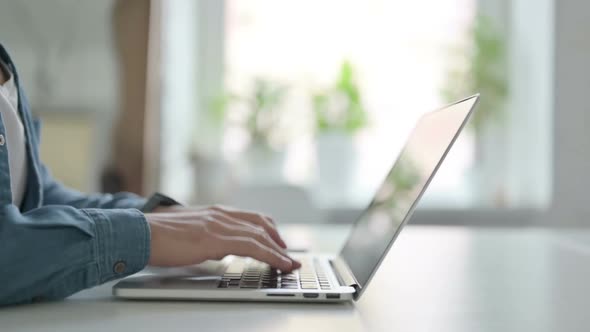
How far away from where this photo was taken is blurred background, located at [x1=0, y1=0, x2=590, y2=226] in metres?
2.61

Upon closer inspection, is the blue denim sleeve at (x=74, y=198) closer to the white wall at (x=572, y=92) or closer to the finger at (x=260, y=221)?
the finger at (x=260, y=221)

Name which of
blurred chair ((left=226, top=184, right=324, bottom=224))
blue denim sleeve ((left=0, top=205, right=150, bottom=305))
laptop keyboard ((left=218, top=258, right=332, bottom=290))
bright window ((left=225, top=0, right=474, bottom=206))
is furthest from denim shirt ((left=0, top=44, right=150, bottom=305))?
bright window ((left=225, top=0, right=474, bottom=206))

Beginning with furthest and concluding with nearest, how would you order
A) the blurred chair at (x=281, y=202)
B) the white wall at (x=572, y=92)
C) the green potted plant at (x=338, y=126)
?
the green potted plant at (x=338, y=126), the white wall at (x=572, y=92), the blurred chair at (x=281, y=202)

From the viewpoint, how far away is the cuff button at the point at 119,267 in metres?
0.66

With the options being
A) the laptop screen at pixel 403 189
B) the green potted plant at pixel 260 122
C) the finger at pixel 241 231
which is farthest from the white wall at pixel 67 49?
the finger at pixel 241 231

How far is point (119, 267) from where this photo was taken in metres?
0.66

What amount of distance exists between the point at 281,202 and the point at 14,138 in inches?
63.4

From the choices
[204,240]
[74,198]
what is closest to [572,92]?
[74,198]

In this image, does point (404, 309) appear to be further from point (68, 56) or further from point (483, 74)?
point (68, 56)

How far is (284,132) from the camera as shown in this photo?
2.77m

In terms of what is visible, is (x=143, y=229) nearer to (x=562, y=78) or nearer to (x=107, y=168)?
(x=107, y=168)

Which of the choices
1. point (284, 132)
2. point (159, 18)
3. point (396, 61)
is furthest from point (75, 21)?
point (396, 61)

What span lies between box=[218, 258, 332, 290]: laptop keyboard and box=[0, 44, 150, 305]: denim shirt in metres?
0.11

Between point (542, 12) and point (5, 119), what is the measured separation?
2.37 m
